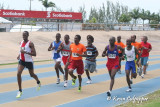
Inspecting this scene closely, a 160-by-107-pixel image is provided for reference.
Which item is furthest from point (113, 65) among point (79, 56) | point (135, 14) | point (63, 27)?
point (135, 14)

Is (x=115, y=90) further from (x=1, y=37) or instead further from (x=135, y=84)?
(x=1, y=37)

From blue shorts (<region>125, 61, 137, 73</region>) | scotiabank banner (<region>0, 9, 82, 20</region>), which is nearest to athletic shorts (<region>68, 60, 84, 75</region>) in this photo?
blue shorts (<region>125, 61, 137, 73</region>)

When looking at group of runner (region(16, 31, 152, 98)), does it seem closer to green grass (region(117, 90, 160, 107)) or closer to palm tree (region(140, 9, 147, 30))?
green grass (region(117, 90, 160, 107))

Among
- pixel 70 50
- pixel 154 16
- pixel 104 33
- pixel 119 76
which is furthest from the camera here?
pixel 154 16

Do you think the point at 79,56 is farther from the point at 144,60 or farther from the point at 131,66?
the point at 144,60

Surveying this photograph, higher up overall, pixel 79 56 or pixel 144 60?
pixel 79 56

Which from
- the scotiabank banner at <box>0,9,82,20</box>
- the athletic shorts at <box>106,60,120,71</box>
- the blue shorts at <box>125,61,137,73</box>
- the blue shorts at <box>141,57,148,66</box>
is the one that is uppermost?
the scotiabank banner at <box>0,9,82,20</box>

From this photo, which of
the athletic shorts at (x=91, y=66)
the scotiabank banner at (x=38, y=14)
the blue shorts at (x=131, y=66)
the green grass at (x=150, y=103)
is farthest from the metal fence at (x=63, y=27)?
the green grass at (x=150, y=103)

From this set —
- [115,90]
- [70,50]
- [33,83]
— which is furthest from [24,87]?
[115,90]

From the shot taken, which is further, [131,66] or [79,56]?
[131,66]

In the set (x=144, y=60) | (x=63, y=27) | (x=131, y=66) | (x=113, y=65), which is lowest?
(x=144, y=60)

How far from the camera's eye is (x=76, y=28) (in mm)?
46625

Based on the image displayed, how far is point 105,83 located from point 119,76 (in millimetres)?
2337

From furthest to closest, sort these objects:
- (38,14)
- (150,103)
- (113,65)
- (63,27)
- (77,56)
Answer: (38,14)
(63,27)
(77,56)
(113,65)
(150,103)
